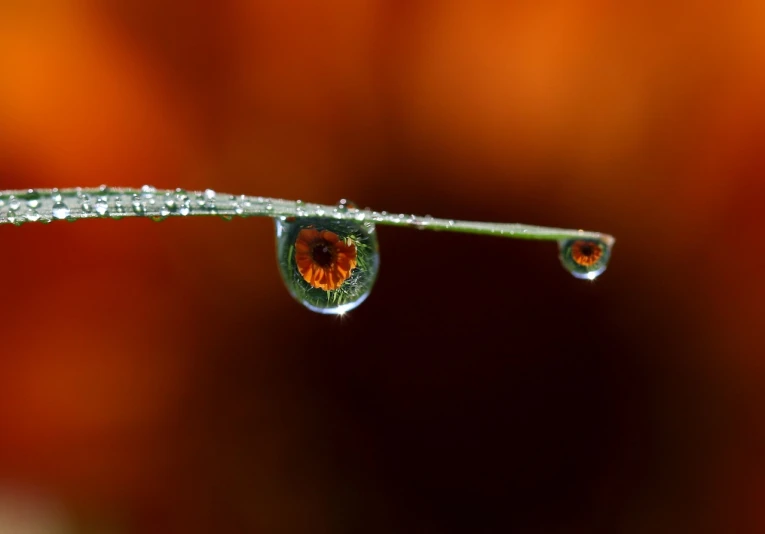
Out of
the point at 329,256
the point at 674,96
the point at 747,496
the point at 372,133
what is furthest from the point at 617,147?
the point at 329,256

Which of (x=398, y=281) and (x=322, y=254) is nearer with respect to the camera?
(x=322, y=254)

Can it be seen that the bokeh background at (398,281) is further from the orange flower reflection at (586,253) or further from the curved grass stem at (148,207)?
the curved grass stem at (148,207)

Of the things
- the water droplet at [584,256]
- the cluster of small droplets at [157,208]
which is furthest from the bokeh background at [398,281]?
the cluster of small droplets at [157,208]

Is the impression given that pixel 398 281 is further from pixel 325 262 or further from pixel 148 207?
pixel 148 207

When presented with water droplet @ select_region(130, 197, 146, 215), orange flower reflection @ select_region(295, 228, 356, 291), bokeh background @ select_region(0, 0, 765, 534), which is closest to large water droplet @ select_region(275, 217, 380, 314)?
orange flower reflection @ select_region(295, 228, 356, 291)

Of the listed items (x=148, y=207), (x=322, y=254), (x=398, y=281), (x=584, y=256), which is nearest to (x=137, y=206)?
(x=148, y=207)

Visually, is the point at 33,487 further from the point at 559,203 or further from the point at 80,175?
the point at 559,203
